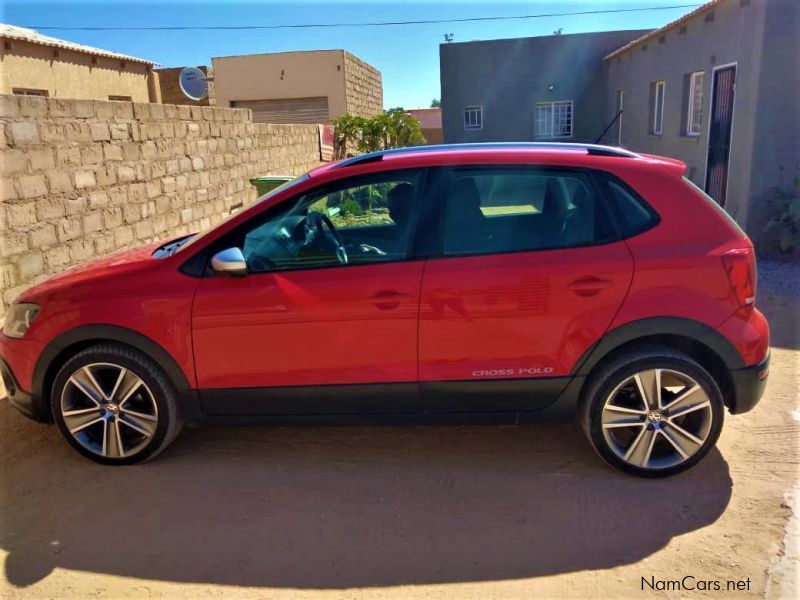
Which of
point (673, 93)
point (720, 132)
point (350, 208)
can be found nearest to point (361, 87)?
point (673, 93)

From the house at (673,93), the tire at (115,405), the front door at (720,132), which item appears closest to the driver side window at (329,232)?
the tire at (115,405)

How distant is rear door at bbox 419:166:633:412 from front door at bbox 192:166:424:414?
0.17m

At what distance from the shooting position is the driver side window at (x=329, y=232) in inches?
131

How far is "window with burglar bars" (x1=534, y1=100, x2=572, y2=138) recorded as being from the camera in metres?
20.8

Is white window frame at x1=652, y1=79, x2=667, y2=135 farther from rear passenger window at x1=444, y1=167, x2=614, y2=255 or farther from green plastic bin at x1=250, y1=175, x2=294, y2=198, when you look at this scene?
rear passenger window at x1=444, y1=167, x2=614, y2=255

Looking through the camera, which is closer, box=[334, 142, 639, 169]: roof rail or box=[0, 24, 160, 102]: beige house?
box=[334, 142, 639, 169]: roof rail

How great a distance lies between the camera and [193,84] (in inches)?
531

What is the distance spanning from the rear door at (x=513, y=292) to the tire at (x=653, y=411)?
0.72 feet

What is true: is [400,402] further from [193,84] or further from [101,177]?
[193,84]

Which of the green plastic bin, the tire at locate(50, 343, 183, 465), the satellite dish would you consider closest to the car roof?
the tire at locate(50, 343, 183, 465)

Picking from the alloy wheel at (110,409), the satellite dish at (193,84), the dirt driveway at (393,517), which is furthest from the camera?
the satellite dish at (193,84)

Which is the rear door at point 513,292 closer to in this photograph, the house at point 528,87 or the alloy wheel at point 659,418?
the alloy wheel at point 659,418

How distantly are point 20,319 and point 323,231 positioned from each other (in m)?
1.80

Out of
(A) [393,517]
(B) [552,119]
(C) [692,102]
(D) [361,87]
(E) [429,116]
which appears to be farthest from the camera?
(E) [429,116]
